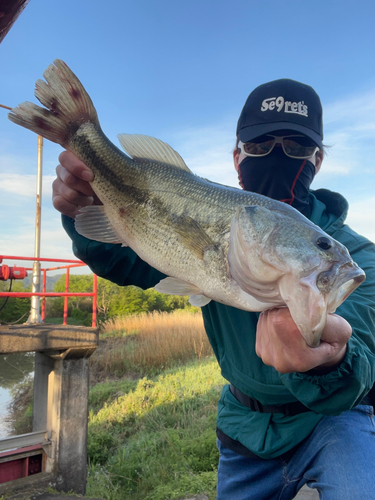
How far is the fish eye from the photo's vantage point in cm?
135

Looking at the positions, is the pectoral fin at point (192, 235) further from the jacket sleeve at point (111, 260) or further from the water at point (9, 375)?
the water at point (9, 375)

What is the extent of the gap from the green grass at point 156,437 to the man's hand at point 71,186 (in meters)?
4.09

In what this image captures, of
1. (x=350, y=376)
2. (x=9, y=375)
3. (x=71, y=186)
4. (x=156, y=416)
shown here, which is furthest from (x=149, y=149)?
(x=9, y=375)

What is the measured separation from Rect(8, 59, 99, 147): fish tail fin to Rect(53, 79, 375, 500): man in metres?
0.19

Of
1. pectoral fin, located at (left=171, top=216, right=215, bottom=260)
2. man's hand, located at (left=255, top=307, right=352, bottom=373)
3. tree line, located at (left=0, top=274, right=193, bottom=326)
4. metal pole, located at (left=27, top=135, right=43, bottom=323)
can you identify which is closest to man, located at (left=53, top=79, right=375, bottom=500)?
man's hand, located at (left=255, top=307, right=352, bottom=373)

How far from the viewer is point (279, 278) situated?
4.50 feet

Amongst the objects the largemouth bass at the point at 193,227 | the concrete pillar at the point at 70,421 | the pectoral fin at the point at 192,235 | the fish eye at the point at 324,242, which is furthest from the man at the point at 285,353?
the concrete pillar at the point at 70,421

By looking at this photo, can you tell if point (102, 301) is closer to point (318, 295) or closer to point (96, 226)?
point (96, 226)

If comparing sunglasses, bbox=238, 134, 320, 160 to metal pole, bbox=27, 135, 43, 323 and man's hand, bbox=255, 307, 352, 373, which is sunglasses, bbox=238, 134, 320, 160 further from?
metal pole, bbox=27, 135, 43, 323

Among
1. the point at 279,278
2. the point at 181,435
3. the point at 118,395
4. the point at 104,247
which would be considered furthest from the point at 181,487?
the point at 118,395

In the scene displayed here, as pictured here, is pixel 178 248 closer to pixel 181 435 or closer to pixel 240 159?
pixel 240 159

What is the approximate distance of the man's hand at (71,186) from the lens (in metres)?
2.11

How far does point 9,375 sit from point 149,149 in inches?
715

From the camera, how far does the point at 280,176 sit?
8.91ft
